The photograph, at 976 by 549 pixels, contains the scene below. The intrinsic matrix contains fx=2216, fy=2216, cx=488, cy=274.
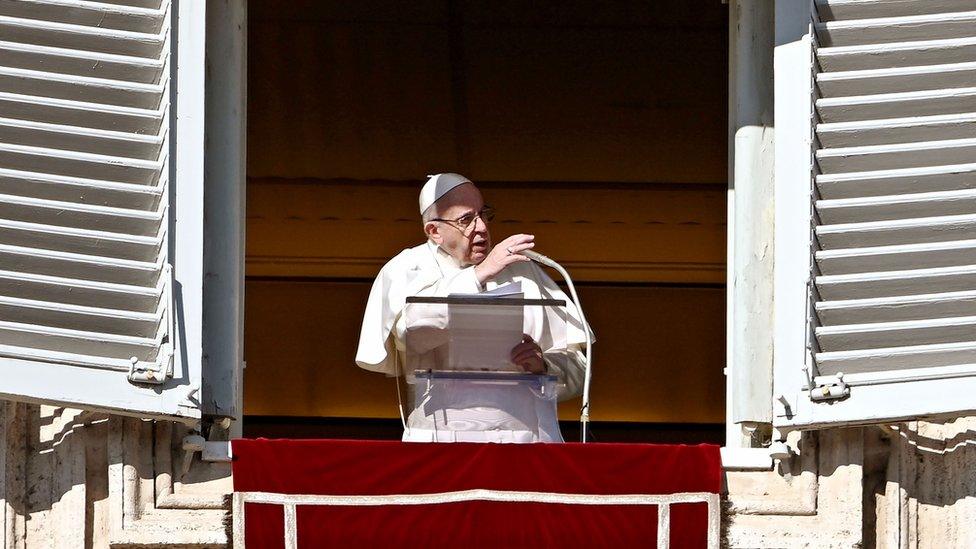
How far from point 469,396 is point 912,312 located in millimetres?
1036

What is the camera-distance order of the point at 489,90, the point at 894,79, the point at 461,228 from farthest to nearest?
the point at 489,90
the point at 461,228
the point at 894,79

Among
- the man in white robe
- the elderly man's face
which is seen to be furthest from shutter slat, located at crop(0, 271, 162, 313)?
the elderly man's face

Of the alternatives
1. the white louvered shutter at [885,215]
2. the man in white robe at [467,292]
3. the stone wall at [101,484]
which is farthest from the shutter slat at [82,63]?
the white louvered shutter at [885,215]

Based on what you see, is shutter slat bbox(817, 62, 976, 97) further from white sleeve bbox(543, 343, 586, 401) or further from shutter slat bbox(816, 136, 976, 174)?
white sleeve bbox(543, 343, 586, 401)

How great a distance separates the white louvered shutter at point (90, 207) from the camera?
4.69 meters

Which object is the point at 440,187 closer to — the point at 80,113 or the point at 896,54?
the point at 80,113

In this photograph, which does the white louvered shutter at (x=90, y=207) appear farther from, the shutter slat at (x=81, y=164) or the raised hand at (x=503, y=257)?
the raised hand at (x=503, y=257)

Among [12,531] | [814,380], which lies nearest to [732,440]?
[814,380]

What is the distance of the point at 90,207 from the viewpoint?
4.81 m

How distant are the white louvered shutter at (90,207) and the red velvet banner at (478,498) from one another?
12.3 inches

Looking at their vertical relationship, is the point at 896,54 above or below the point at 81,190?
above

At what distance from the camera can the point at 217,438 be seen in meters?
4.95

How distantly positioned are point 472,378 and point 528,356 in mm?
137

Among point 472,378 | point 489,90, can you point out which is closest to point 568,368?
point 472,378
